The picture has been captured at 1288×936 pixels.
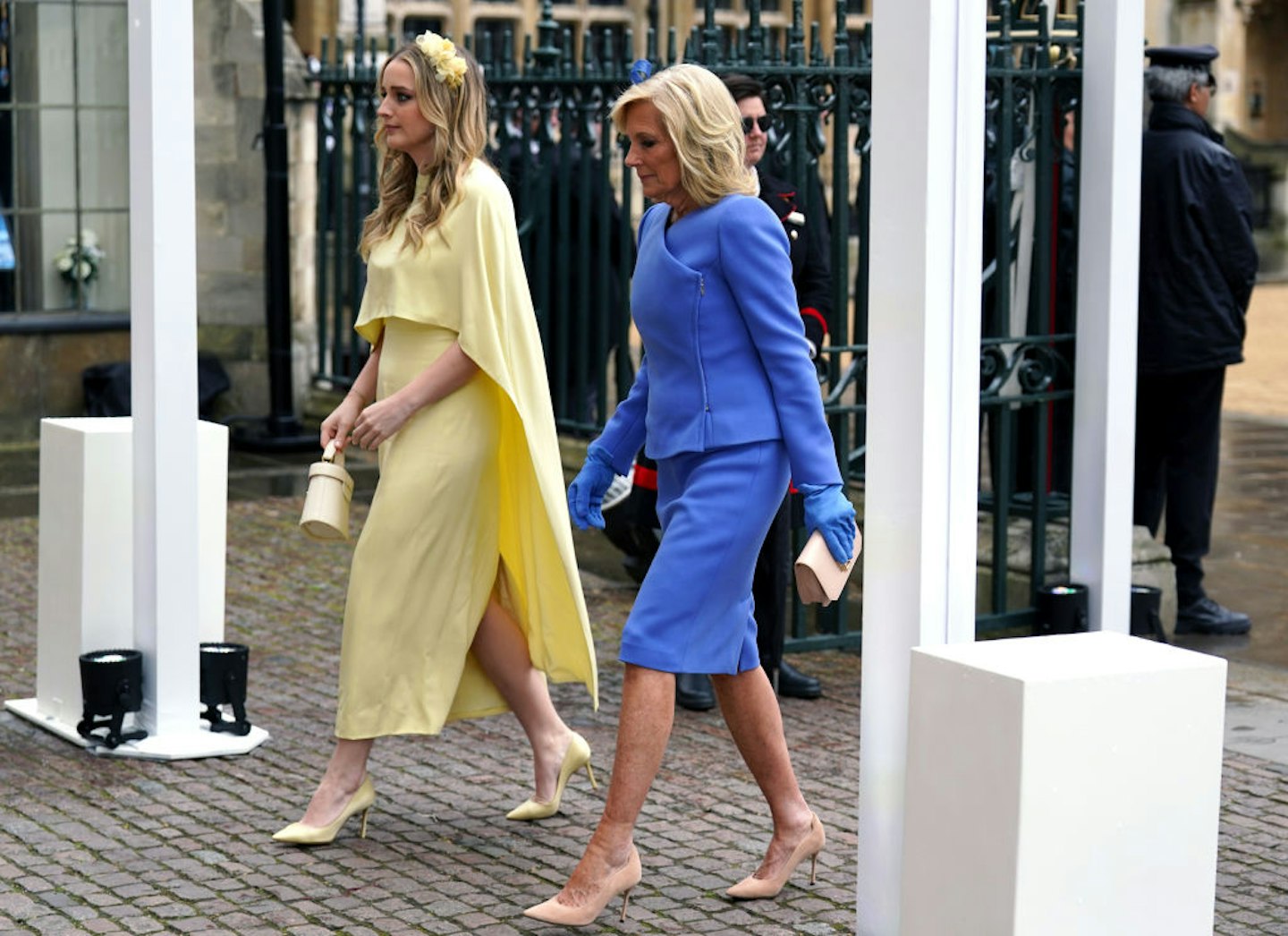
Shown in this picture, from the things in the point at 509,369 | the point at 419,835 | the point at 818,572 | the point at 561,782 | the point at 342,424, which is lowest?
the point at 419,835

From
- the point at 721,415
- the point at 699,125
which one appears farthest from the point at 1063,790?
the point at 699,125

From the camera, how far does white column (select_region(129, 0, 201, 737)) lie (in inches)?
240

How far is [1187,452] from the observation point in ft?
27.2

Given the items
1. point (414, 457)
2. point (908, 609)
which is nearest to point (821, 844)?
point (908, 609)

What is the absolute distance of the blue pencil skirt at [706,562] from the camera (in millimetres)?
4797

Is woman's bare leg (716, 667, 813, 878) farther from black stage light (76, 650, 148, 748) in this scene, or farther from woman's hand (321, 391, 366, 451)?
black stage light (76, 650, 148, 748)

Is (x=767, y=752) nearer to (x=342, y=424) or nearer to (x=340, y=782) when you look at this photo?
(x=340, y=782)

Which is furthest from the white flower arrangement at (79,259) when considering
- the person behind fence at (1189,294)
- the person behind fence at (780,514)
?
the person behind fence at (780,514)

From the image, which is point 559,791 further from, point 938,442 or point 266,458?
point 266,458

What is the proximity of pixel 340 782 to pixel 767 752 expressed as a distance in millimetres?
1051

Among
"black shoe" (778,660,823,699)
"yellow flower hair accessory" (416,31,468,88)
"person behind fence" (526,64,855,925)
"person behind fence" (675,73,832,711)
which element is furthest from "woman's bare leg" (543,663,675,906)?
"black shoe" (778,660,823,699)

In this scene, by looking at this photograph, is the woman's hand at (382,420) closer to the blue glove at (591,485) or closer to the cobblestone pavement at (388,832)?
the blue glove at (591,485)

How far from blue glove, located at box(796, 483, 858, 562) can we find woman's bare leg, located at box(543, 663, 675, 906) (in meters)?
0.51

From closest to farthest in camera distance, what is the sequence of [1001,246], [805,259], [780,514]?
[780,514]
[805,259]
[1001,246]
